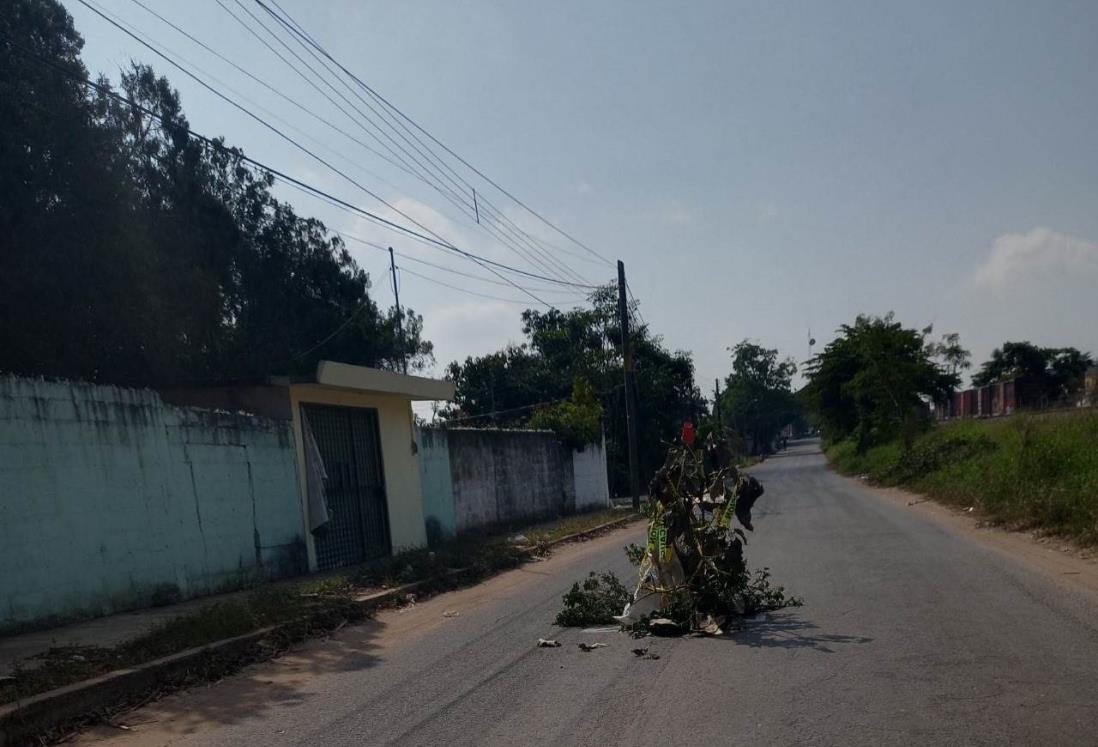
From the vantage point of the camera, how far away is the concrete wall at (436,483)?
19094 millimetres

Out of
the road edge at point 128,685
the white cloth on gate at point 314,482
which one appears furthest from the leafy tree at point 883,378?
the road edge at point 128,685

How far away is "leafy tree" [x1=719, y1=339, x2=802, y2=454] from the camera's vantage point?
97.3m

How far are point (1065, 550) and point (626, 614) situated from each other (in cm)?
730

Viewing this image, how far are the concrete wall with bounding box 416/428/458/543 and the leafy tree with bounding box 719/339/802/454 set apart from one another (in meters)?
78.0

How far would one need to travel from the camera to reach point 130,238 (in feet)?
65.9

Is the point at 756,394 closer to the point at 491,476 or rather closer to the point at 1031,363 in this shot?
the point at 1031,363

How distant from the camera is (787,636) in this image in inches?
315

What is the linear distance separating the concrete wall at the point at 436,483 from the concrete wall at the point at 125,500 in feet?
17.2

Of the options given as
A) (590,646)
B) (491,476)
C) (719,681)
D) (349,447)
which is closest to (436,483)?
(491,476)

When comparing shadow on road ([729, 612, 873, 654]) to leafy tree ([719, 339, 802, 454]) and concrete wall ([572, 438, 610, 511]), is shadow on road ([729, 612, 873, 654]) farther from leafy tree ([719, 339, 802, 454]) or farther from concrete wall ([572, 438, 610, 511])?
leafy tree ([719, 339, 802, 454])

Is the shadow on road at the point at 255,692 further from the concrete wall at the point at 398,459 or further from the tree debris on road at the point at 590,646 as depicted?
the concrete wall at the point at 398,459

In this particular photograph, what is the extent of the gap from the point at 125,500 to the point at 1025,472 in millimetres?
14528

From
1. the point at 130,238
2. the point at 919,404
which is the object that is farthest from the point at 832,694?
the point at 919,404

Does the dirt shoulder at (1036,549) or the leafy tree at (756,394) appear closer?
the dirt shoulder at (1036,549)
